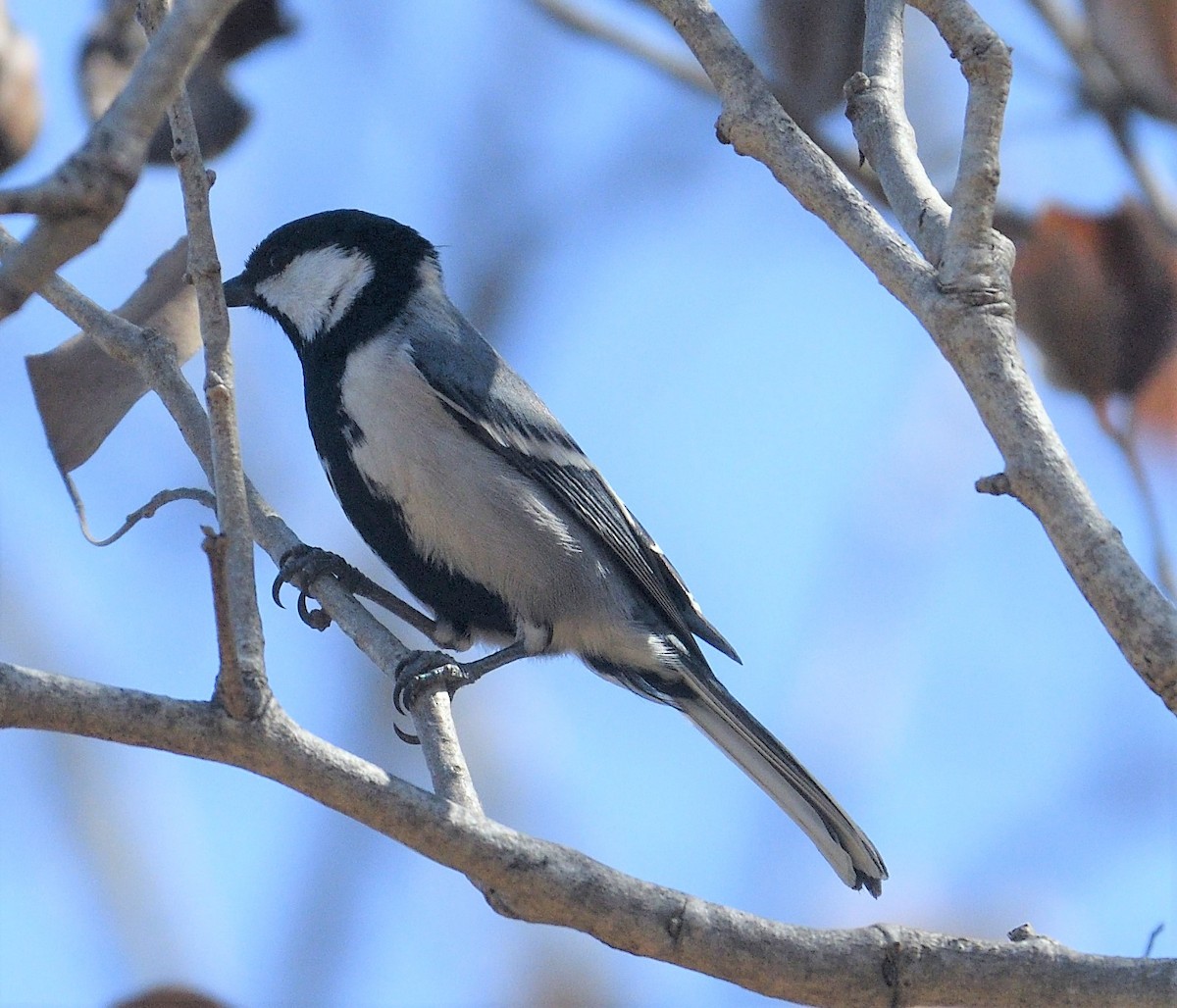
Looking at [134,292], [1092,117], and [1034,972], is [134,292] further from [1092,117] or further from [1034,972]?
[1092,117]

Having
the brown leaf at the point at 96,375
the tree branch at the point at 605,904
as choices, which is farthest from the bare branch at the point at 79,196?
the brown leaf at the point at 96,375

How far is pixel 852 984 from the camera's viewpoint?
1.94m

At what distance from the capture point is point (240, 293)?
13.6 feet

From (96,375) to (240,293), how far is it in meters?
1.28

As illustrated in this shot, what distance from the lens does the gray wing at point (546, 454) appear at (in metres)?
3.58

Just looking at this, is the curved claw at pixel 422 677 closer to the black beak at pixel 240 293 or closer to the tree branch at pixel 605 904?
the tree branch at pixel 605 904

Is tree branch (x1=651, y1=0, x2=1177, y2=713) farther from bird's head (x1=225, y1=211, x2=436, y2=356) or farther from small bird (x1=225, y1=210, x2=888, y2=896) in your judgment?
bird's head (x1=225, y1=211, x2=436, y2=356)

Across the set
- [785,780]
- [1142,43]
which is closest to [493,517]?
[785,780]

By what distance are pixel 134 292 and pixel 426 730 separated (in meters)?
1.29

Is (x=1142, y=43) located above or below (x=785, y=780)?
above

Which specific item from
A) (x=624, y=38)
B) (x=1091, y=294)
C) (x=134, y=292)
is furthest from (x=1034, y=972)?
(x=624, y=38)

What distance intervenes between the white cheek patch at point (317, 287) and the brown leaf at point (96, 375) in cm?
84

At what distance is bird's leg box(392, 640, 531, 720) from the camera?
2.79 m

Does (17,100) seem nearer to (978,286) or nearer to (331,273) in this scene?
(331,273)
